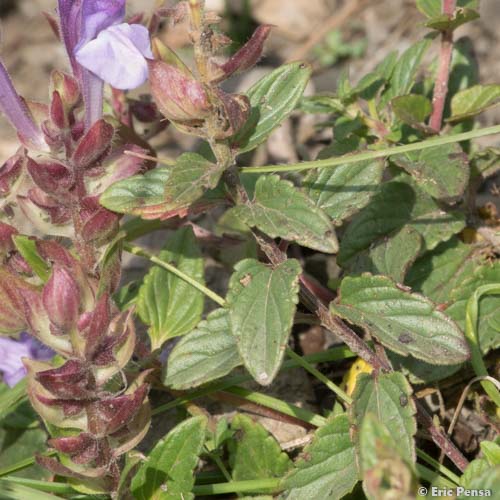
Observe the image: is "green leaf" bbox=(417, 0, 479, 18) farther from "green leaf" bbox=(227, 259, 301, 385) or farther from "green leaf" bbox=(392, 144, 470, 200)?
"green leaf" bbox=(227, 259, 301, 385)

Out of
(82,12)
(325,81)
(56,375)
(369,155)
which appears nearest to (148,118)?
(82,12)

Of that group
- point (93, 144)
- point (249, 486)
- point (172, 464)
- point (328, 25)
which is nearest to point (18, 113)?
point (93, 144)

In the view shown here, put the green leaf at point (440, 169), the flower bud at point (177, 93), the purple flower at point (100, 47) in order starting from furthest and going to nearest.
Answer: the green leaf at point (440, 169), the purple flower at point (100, 47), the flower bud at point (177, 93)

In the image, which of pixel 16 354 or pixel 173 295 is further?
pixel 16 354

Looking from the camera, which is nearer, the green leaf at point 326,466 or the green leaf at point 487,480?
the green leaf at point 487,480

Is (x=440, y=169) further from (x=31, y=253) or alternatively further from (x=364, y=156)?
(x=31, y=253)

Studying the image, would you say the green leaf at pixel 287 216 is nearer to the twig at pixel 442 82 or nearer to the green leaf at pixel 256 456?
the green leaf at pixel 256 456

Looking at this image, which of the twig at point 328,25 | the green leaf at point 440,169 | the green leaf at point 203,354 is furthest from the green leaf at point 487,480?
the twig at point 328,25
